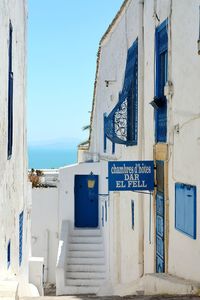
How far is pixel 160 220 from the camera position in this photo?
888 centimetres

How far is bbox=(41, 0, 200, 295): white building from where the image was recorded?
728cm

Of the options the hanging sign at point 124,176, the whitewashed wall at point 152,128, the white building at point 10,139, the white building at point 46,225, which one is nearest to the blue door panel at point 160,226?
the whitewashed wall at point 152,128

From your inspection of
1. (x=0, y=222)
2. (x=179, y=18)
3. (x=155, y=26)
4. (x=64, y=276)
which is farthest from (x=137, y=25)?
(x=64, y=276)

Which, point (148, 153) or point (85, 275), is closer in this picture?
point (148, 153)

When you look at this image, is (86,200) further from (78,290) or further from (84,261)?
(78,290)

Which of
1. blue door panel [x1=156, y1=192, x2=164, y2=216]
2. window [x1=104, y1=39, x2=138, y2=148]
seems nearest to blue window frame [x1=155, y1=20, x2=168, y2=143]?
blue door panel [x1=156, y1=192, x2=164, y2=216]

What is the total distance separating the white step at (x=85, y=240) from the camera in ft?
57.5

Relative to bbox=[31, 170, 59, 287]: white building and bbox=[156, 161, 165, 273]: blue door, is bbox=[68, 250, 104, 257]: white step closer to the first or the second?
bbox=[31, 170, 59, 287]: white building

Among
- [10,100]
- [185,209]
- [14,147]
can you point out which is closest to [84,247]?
[14,147]

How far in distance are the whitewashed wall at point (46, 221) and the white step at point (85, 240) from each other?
63.2 inches

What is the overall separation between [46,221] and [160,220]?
10832 mm

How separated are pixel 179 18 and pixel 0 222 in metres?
4.06

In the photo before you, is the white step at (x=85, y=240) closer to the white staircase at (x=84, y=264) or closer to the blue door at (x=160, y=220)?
the white staircase at (x=84, y=264)

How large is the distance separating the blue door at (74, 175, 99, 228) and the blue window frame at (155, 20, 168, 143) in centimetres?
1026
